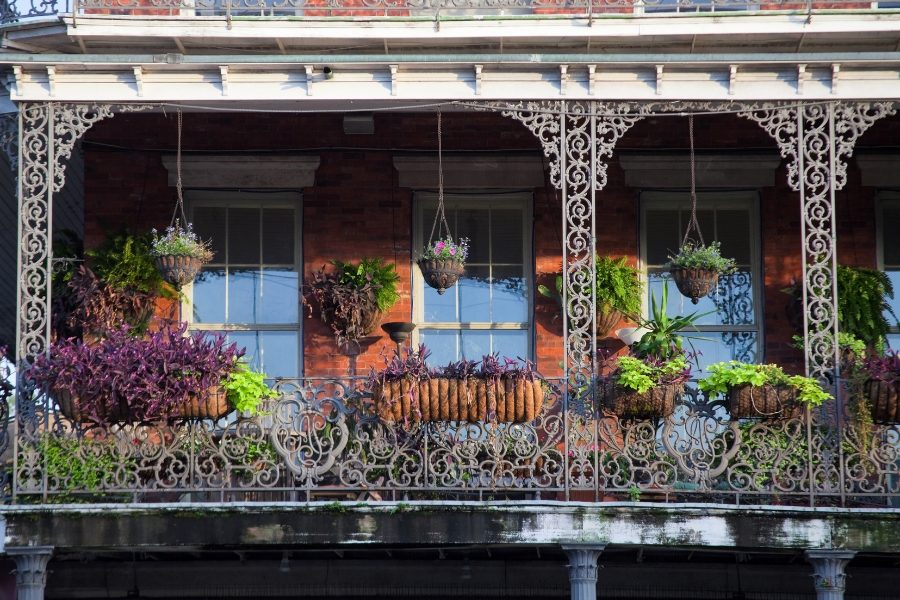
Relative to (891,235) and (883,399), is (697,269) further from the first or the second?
(891,235)

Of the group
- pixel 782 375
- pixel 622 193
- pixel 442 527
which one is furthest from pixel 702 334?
pixel 442 527

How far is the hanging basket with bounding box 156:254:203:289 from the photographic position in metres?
12.2

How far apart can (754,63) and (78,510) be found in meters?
6.35

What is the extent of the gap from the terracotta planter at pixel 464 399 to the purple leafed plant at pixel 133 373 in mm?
1397

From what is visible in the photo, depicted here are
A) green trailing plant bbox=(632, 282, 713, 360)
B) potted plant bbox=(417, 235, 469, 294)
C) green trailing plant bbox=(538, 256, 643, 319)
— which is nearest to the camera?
green trailing plant bbox=(632, 282, 713, 360)

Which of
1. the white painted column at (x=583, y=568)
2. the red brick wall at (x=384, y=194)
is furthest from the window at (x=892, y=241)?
the white painted column at (x=583, y=568)

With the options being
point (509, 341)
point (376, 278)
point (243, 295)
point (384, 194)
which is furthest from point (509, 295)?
point (243, 295)

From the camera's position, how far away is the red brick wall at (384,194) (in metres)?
14.0

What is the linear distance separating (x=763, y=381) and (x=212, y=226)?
5516 mm

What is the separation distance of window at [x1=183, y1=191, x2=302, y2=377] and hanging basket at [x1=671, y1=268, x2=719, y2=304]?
12.4ft

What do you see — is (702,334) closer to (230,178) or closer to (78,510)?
(230,178)

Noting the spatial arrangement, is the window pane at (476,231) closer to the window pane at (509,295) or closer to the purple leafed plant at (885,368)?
the window pane at (509,295)

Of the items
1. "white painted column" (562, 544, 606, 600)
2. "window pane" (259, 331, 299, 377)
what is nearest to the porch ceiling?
"window pane" (259, 331, 299, 377)

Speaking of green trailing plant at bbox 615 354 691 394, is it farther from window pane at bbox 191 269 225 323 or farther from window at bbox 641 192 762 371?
window pane at bbox 191 269 225 323
